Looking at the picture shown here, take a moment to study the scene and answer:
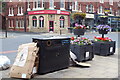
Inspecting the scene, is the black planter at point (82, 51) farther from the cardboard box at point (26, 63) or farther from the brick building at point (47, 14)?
the brick building at point (47, 14)

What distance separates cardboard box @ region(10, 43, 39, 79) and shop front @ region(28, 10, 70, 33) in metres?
31.1

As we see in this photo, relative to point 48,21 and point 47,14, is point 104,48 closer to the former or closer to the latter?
point 48,21

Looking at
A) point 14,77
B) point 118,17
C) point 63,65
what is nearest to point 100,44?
point 63,65

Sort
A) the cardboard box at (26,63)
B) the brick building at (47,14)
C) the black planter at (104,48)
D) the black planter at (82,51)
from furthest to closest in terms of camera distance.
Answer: the brick building at (47,14), the black planter at (104,48), the black planter at (82,51), the cardboard box at (26,63)

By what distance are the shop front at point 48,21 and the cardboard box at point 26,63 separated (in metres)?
31.1

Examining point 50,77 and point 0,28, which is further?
point 0,28

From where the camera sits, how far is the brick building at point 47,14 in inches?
1471

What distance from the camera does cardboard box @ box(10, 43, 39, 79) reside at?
573 cm

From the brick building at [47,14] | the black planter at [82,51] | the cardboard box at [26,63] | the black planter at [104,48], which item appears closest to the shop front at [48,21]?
the brick building at [47,14]

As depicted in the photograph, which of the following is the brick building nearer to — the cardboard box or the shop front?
the shop front

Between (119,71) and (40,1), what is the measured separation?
1315 inches

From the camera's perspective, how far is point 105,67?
7480 millimetres

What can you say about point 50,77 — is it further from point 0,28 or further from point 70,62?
point 0,28

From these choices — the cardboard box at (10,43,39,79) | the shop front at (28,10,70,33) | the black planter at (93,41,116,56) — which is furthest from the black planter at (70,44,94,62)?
the shop front at (28,10,70,33)
